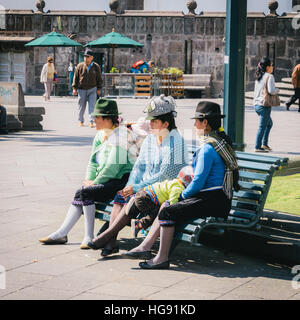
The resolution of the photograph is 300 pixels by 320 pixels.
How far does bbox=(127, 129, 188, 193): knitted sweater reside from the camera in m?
6.18

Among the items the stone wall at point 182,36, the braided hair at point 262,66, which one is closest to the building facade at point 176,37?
the stone wall at point 182,36

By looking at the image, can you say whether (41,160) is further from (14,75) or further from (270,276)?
(14,75)

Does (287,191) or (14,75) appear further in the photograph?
(14,75)

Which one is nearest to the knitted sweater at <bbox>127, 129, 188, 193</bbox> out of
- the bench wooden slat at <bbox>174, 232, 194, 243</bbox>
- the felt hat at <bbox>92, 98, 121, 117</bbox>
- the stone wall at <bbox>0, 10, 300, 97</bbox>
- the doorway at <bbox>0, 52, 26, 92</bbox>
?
the felt hat at <bbox>92, 98, 121, 117</bbox>

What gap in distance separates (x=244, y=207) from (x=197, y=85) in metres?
28.9

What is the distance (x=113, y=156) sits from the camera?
21.3 feet

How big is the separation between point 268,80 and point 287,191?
4.26 metres

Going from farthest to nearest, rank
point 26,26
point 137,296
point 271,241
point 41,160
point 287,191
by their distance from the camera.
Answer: point 26,26
point 41,160
point 287,191
point 271,241
point 137,296

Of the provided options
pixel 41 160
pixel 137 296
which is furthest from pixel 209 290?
pixel 41 160

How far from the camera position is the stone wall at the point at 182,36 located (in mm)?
37750

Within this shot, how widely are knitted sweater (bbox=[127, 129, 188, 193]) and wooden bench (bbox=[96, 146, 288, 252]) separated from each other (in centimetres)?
41

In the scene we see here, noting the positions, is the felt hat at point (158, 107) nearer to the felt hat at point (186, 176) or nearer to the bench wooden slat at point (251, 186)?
the felt hat at point (186, 176)

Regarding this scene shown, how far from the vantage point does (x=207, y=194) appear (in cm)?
576

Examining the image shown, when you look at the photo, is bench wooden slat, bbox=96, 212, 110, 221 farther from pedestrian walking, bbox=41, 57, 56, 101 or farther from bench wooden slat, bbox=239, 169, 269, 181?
pedestrian walking, bbox=41, 57, 56, 101
